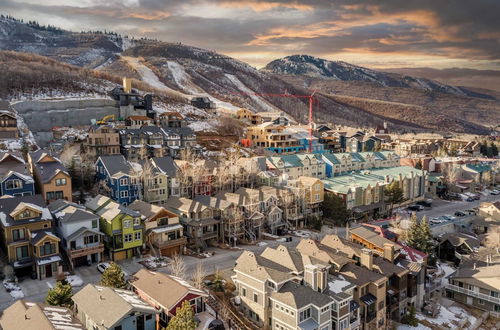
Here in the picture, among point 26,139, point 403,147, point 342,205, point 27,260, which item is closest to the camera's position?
point 27,260

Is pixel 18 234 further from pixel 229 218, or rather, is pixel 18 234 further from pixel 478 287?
pixel 478 287

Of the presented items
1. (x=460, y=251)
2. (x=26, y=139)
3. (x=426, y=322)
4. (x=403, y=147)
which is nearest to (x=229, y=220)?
(x=426, y=322)

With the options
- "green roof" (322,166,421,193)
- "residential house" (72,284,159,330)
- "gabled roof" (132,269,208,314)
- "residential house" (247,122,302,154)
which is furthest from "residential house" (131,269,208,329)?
"residential house" (247,122,302,154)

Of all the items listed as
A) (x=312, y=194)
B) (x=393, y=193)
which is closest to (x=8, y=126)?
(x=312, y=194)

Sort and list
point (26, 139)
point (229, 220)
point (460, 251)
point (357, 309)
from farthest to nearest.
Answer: point (26, 139), point (460, 251), point (229, 220), point (357, 309)

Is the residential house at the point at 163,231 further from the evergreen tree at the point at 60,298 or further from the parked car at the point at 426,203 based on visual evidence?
the parked car at the point at 426,203

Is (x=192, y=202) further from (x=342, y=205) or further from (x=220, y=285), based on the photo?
(x=342, y=205)
